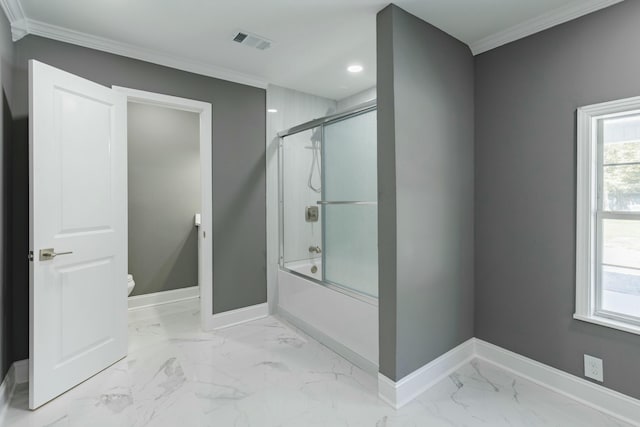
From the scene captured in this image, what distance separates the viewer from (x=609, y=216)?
1.87m

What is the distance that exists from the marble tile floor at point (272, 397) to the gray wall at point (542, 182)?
35 cm

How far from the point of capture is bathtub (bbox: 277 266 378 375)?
2.29m

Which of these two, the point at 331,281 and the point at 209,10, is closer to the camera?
the point at 209,10

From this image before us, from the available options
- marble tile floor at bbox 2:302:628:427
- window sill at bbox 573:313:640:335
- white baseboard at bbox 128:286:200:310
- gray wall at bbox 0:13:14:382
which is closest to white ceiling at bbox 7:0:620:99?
gray wall at bbox 0:13:14:382

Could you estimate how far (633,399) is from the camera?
5.80ft

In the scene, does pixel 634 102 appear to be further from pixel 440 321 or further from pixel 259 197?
pixel 259 197

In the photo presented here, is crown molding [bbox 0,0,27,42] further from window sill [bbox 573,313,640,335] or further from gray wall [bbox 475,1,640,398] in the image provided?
window sill [bbox 573,313,640,335]

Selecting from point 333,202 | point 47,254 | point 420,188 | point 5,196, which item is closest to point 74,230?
point 47,254

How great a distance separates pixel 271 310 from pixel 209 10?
2741 mm

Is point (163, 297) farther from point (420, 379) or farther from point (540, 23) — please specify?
point (540, 23)

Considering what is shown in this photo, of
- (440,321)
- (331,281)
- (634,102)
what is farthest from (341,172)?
(634,102)

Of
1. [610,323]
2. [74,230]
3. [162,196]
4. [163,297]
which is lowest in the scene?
[163,297]

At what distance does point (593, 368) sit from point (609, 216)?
93 centimetres

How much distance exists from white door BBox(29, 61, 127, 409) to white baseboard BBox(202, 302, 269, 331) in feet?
2.39
